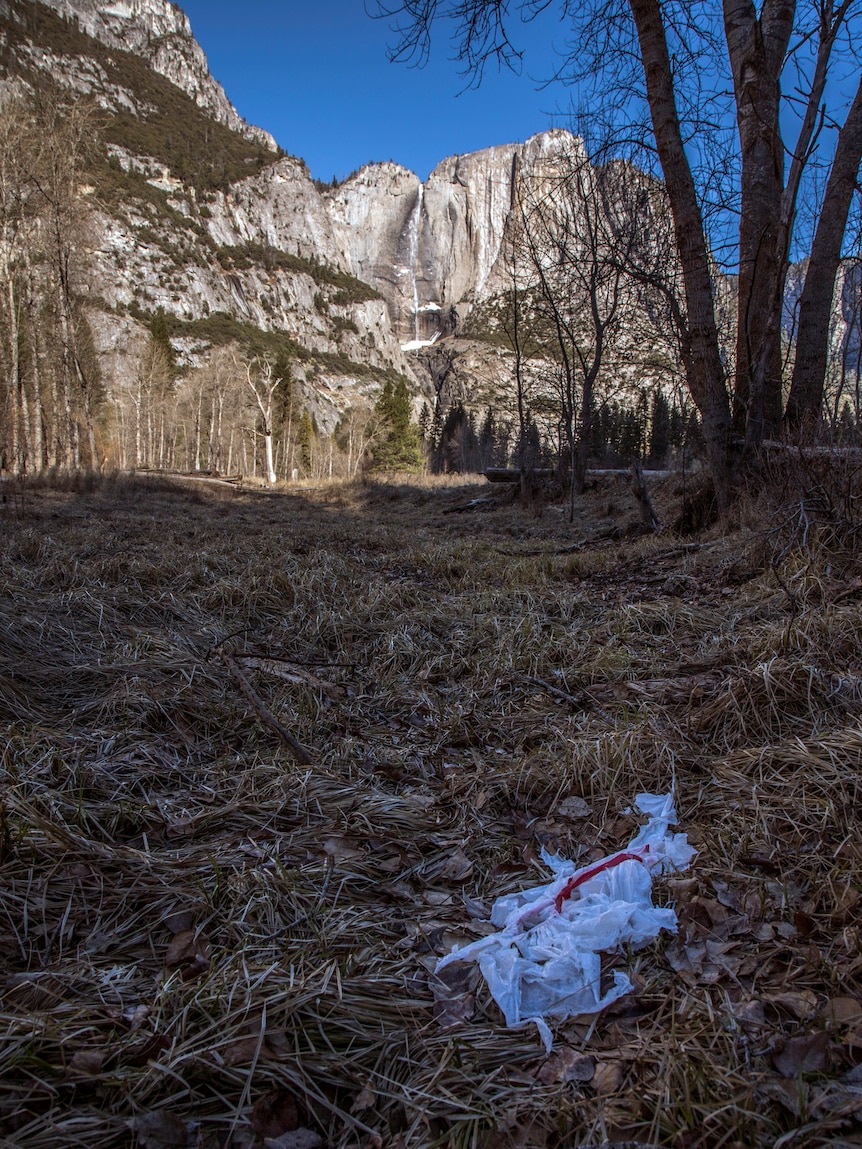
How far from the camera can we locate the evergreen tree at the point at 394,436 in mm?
43188

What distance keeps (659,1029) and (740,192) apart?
764 cm

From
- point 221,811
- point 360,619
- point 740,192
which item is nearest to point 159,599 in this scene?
point 360,619

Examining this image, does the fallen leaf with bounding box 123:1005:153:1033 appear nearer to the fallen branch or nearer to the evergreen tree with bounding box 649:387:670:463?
the fallen branch

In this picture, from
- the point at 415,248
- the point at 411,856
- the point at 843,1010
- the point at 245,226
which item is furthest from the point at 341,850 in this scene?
the point at 415,248

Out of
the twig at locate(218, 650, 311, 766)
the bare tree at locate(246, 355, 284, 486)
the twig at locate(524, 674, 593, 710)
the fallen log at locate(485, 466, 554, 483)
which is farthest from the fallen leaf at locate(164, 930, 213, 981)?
the bare tree at locate(246, 355, 284, 486)

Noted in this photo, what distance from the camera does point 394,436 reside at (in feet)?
146

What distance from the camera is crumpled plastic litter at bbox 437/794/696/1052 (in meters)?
1.21

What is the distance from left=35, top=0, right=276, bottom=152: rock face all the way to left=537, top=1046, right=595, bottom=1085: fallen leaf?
543 feet

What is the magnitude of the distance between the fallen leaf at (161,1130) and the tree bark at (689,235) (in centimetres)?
619

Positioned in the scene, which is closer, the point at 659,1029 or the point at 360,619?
the point at 659,1029

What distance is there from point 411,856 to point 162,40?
181 meters

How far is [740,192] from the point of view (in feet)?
19.9

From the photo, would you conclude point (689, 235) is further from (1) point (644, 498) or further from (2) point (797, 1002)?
(2) point (797, 1002)

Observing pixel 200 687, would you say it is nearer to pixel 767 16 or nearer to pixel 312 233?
pixel 767 16
